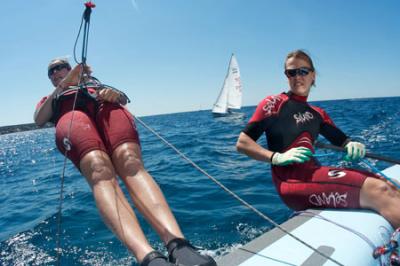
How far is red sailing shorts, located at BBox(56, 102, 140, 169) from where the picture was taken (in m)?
2.20

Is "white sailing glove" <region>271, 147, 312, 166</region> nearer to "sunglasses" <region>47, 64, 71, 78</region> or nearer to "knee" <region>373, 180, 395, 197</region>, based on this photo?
"knee" <region>373, 180, 395, 197</region>

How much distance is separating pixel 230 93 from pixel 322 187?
35440 millimetres

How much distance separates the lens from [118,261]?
329cm

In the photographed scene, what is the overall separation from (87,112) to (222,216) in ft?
8.72

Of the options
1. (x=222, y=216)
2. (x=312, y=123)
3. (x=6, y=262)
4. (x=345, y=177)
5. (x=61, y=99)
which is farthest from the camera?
(x=222, y=216)

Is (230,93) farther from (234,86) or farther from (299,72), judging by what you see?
(299,72)

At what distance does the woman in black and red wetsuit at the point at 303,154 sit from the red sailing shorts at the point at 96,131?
1141mm

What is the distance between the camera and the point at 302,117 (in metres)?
3.07

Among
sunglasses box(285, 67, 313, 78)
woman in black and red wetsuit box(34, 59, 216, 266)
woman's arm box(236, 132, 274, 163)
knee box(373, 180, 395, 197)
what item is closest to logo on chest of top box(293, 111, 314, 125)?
sunglasses box(285, 67, 313, 78)

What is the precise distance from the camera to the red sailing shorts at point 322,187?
8.22ft

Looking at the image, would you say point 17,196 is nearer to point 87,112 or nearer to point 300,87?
point 87,112

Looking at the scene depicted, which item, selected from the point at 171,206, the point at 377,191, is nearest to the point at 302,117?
the point at 377,191

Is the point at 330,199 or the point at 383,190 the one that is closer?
the point at 383,190

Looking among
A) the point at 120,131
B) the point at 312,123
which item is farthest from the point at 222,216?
the point at 120,131
